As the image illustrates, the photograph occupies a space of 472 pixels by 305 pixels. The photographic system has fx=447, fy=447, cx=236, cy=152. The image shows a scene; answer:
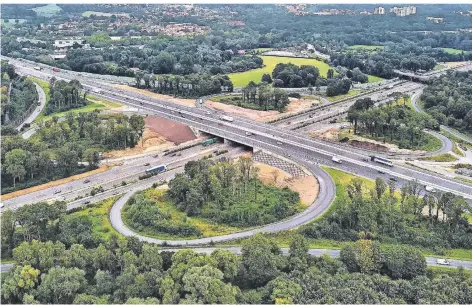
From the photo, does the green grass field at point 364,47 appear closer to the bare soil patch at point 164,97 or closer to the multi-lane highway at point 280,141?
the bare soil patch at point 164,97

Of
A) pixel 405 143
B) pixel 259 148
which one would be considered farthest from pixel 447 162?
pixel 259 148

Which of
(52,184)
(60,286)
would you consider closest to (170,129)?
(52,184)

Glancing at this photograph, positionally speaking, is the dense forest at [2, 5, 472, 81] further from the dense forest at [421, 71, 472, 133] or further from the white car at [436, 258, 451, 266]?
the white car at [436, 258, 451, 266]

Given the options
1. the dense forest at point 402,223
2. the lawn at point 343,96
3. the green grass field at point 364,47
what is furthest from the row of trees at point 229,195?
the green grass field at point 364,47

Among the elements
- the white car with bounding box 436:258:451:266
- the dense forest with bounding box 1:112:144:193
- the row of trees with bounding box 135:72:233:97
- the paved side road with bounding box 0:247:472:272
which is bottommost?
the paved side road with bounding box 0:247:472:272

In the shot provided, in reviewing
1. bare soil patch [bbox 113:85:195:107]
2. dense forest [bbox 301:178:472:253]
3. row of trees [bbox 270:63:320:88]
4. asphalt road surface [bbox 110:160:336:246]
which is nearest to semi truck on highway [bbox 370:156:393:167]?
asphalt road surface [bbox 110:160:336:246]

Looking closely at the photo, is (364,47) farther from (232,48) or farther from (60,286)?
(60,286)

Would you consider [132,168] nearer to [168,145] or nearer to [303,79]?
[168,145]
